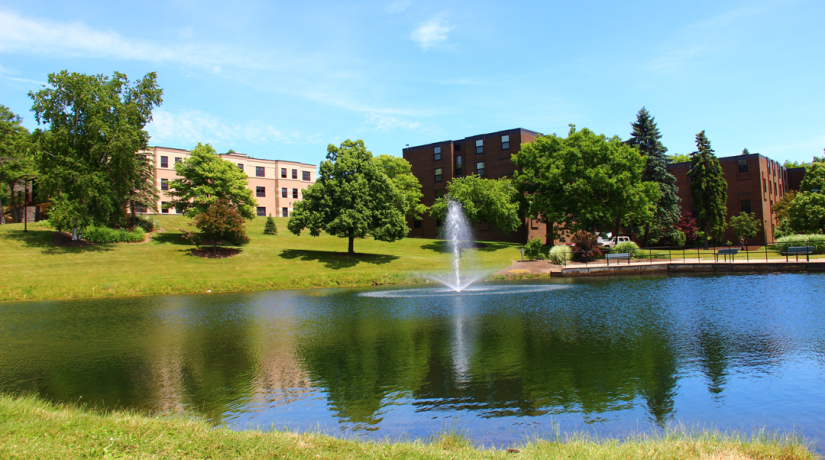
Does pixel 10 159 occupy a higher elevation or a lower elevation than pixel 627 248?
higher

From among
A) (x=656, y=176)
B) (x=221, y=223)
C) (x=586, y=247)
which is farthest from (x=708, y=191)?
(x=221, y=223)

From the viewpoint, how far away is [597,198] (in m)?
57.8

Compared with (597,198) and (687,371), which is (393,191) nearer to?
(597,198)

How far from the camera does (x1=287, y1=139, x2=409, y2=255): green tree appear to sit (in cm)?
5184

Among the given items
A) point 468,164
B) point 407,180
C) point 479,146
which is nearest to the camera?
point 407,180

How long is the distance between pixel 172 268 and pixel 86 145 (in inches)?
821

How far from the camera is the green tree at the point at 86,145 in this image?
4981 cm

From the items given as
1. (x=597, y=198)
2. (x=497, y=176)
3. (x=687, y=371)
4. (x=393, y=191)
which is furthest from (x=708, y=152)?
(x=687, y=371)

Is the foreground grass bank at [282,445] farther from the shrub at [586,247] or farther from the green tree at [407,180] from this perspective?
the green tree at [407,180]

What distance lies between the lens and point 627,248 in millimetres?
51156

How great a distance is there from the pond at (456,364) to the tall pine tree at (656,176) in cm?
4212

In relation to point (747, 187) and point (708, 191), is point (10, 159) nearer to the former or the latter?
point (708, 191)

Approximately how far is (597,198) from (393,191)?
77.8ft

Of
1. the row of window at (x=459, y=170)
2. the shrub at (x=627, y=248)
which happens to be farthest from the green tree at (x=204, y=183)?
the shrub at (x=627, y=248)
